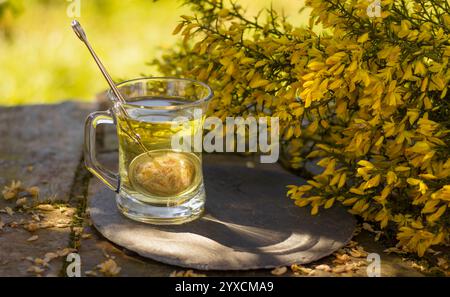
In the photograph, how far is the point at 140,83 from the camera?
7.50 feet

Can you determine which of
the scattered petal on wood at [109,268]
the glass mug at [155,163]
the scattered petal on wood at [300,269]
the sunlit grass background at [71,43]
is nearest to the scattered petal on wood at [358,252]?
the scattered petal on wood at [300,269]

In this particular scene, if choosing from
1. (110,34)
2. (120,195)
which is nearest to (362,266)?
(120,195)

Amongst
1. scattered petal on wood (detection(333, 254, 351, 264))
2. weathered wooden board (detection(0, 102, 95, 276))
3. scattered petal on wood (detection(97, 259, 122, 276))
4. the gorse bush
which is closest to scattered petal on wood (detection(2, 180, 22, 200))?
weathered wooden board (detection(0, 102, 95, 276))

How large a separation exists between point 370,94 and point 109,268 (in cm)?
88

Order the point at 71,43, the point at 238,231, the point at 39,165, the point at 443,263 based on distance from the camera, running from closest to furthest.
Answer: the point at 443,263
the point at 238,231
the point at 39,165
the point at 71,43

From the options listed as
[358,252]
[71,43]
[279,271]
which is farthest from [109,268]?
[71,43]

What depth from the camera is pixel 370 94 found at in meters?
2.11

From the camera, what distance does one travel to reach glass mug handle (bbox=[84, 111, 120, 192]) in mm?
2195

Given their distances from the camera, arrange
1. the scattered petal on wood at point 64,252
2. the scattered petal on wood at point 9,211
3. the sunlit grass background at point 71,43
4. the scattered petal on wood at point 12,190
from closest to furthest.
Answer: the scattered petal on wood at point 64,252, the scattered petal on wood at point 9,211, the scattered petal on wood at point 12,190, the sunlit grass background at point 71,43

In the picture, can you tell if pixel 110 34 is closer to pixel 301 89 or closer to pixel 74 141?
pixel 74 141

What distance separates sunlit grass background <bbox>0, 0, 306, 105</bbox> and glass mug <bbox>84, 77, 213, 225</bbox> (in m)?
1.72

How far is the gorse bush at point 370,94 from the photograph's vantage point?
1.98m

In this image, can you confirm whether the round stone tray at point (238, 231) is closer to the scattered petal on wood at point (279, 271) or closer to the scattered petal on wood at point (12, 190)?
the scattered petal on wood at point (279, 271)

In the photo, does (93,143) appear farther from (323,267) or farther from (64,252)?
(323,267)
